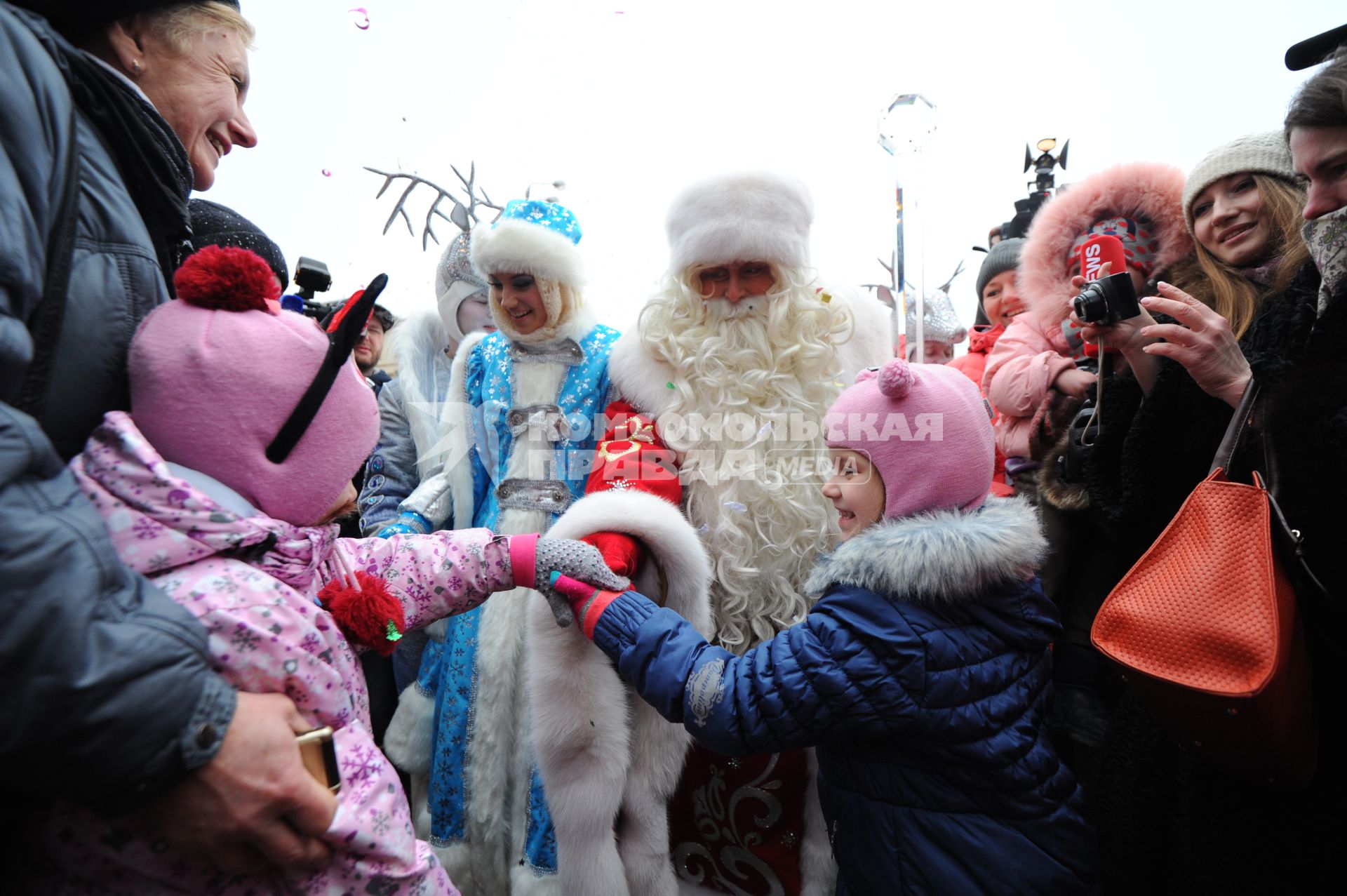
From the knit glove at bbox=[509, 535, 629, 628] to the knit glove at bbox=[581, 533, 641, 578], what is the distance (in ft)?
0.27

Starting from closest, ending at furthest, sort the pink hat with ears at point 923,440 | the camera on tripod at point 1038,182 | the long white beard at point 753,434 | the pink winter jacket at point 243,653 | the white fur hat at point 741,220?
1. the pink winter jacket at point 243,653
2. the pink hat with ears at point 923,440
3. the long white beard at point 753,434
4. the white fur hat at point 741,220
5. the camera on tripod at point 1038,182

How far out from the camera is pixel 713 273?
2.26 meters

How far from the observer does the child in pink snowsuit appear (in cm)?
86

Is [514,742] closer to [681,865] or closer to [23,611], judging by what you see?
[681,865]

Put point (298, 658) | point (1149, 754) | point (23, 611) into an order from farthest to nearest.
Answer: point (1149, 754) → point (298, 658) → point (23, 611)

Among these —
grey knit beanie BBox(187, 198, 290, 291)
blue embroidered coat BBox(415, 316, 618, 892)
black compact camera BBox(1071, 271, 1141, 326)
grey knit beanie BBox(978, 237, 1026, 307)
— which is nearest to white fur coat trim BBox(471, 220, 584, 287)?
blue embroidered coat BBox(415, 316, 618, 892)

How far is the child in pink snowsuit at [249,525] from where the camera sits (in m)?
0.86

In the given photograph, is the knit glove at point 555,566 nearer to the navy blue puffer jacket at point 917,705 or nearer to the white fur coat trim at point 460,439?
the navy blue puffer jacket at point 917,705

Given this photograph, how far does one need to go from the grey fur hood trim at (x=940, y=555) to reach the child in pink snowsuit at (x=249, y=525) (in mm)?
917

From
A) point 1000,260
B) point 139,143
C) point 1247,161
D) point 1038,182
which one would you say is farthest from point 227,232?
point 1038,182

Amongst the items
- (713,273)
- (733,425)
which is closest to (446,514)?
(733,425)

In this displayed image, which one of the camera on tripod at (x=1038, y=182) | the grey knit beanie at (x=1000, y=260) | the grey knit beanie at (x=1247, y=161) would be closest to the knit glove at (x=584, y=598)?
the grey knit beanie at (x=1247, y=161)

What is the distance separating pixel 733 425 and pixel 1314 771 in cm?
149

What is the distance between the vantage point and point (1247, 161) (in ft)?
6.10
